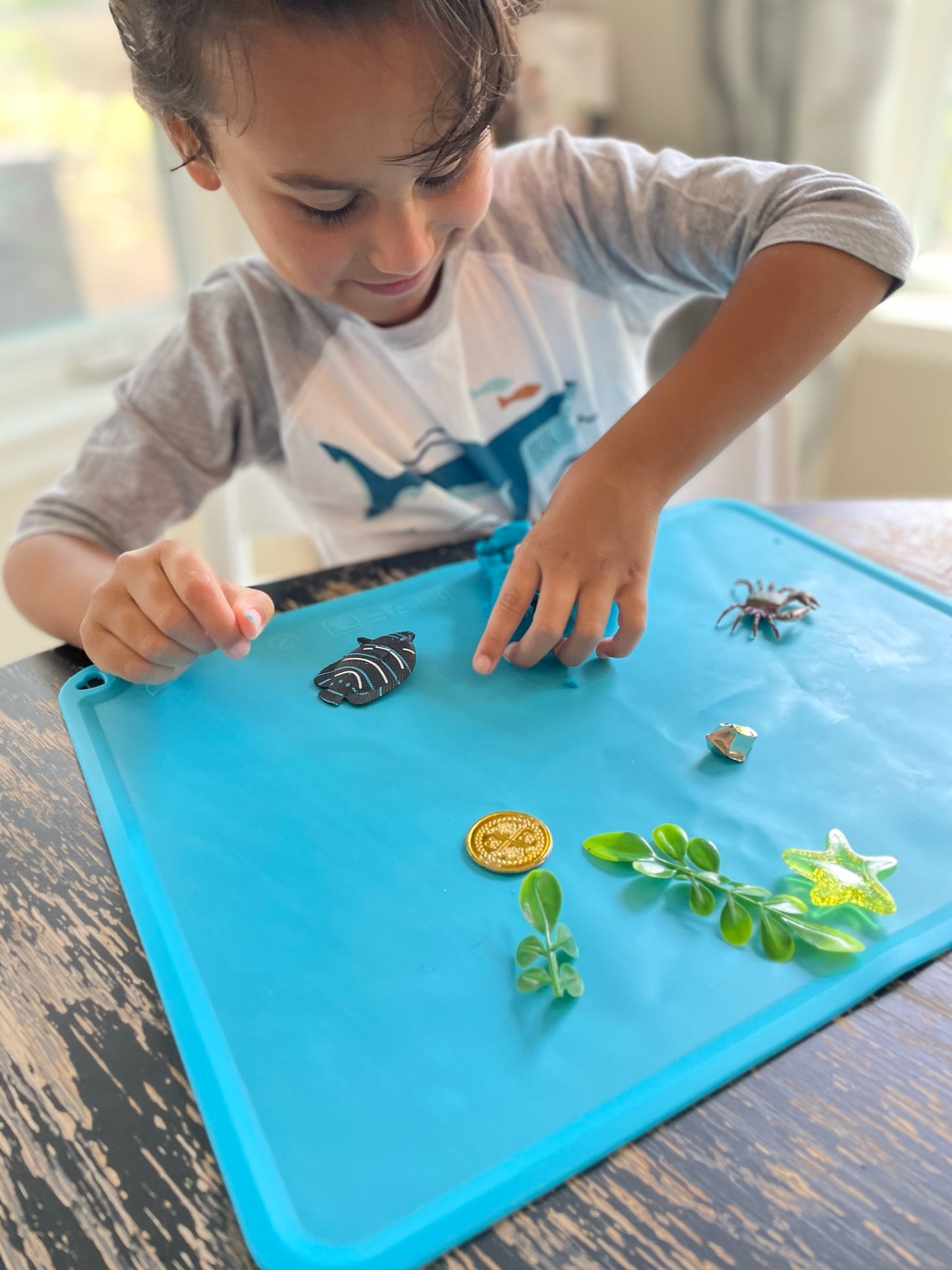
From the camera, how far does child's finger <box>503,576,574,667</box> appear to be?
526 mm

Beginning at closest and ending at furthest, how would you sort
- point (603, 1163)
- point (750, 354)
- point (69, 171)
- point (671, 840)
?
1. point (603, 1163)
2. point (671, 840)
3. point (750, 354)
4. point (69, 171)

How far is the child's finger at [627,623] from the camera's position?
1.77 ft

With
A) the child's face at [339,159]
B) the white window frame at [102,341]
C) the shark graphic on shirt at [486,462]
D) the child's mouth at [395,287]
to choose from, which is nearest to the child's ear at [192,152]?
the child's face at [339,159]

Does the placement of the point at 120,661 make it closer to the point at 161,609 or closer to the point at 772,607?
the point at 161,609

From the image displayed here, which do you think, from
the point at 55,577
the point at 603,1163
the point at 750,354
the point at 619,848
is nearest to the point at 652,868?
the point at 619,848

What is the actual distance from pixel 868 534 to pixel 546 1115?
20.6 inches

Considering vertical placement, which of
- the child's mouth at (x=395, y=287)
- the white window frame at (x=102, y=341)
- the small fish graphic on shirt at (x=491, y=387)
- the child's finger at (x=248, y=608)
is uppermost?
the child's mouth at (x=395, y=287)

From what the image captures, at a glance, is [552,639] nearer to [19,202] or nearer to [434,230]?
[434,230]

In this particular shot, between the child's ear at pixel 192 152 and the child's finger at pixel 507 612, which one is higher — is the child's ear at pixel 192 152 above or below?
above

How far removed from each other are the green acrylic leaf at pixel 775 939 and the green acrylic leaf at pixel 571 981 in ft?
0.25

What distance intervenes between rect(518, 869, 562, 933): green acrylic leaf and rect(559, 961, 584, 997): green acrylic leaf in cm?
2

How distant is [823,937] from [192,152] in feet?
1.92

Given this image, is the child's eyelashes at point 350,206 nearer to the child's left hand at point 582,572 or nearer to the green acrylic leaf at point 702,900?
the child's left hand at point 582,572

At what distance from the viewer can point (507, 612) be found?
54 cm
